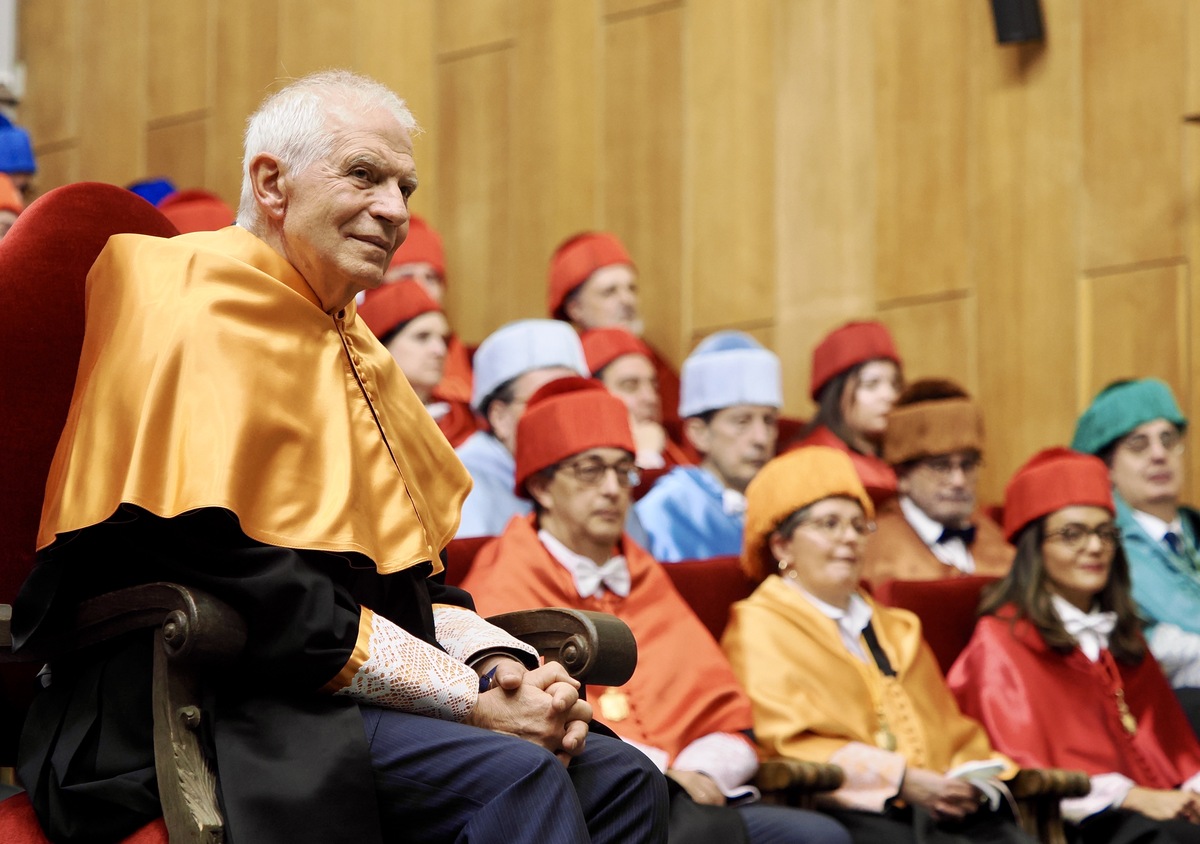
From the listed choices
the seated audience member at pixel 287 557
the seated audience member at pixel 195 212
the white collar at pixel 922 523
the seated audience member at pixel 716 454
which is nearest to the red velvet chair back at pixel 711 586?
the seated audience member at pixel 716 454

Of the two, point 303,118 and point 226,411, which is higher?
point 303,118

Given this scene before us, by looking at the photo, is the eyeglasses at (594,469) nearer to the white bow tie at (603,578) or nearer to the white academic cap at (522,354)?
the white bow tie at (603,578)

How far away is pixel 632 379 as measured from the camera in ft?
18.8

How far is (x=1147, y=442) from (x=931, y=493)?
69 centimetres

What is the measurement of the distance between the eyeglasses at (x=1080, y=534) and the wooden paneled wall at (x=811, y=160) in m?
1.40

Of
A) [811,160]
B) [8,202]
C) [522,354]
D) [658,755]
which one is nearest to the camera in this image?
[658,755]

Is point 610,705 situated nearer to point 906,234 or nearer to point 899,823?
point 899,823

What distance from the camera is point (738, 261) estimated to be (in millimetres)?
6930

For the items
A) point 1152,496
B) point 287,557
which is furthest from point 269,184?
point 1152,496

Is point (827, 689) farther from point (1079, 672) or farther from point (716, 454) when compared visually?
point (716, 454)

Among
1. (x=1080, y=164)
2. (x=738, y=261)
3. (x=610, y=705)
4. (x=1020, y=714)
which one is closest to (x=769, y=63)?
(x=738, y=261)

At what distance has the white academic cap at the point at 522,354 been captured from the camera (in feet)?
17.4

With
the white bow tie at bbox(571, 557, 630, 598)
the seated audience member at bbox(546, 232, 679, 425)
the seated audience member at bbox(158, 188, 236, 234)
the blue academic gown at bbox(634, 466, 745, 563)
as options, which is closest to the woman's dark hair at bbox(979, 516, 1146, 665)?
the blue academic gown at bbox(634, 466, 745, 563)

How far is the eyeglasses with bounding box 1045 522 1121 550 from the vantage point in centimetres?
465
